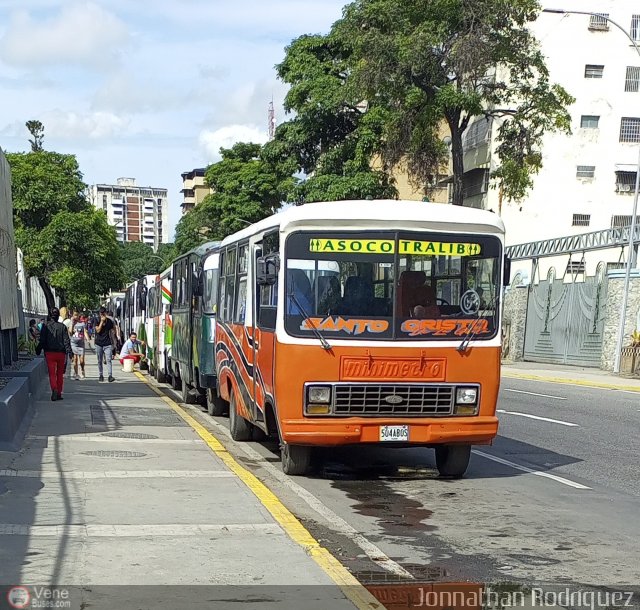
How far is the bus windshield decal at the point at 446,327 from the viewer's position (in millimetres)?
10430

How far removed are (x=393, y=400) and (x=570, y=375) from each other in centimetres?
2339

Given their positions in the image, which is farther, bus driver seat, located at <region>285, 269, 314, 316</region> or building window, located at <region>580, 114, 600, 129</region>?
building window, located at <region>580, 114, 600, 129</region>

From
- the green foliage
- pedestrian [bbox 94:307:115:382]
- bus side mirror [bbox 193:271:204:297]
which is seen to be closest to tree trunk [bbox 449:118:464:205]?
pedestrian [bbox 94:307:115:382]

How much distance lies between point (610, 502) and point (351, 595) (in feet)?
15.0

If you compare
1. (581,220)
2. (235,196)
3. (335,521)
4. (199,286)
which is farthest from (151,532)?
(235,196)

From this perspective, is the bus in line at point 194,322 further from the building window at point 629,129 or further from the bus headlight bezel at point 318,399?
the building window at point 629,129

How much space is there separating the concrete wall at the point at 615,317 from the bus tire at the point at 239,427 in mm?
22637

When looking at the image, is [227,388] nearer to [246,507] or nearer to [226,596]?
[246,507]

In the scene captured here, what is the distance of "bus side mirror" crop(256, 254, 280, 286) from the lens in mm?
10578

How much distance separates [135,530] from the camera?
7707 mm

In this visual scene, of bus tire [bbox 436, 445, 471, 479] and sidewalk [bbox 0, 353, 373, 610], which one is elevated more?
bus tire [bbox 436, 445, 471, 479]

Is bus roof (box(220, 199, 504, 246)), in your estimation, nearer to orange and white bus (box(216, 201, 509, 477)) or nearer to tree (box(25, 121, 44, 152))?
orange and white bus (box(216, 201, 509, 477))

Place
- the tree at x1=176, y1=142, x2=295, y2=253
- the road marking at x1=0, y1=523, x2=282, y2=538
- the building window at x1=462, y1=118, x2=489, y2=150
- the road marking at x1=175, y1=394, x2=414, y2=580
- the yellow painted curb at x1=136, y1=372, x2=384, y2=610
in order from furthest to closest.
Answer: the tree at x1=176, y1=142, x2=295, y2=253 < the building window at x1=462, y1=118, x2=489, y2=150 < the road marking at x1=0, y1=523, x2=282, y2=538 < the road marking at x1=175, y1=394, x2=414, y2=580 < the yellow painted curb at x1=136, y1=372, x2=384, y2=610

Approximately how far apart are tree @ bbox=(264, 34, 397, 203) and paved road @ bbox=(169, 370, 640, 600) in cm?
A: 2905
